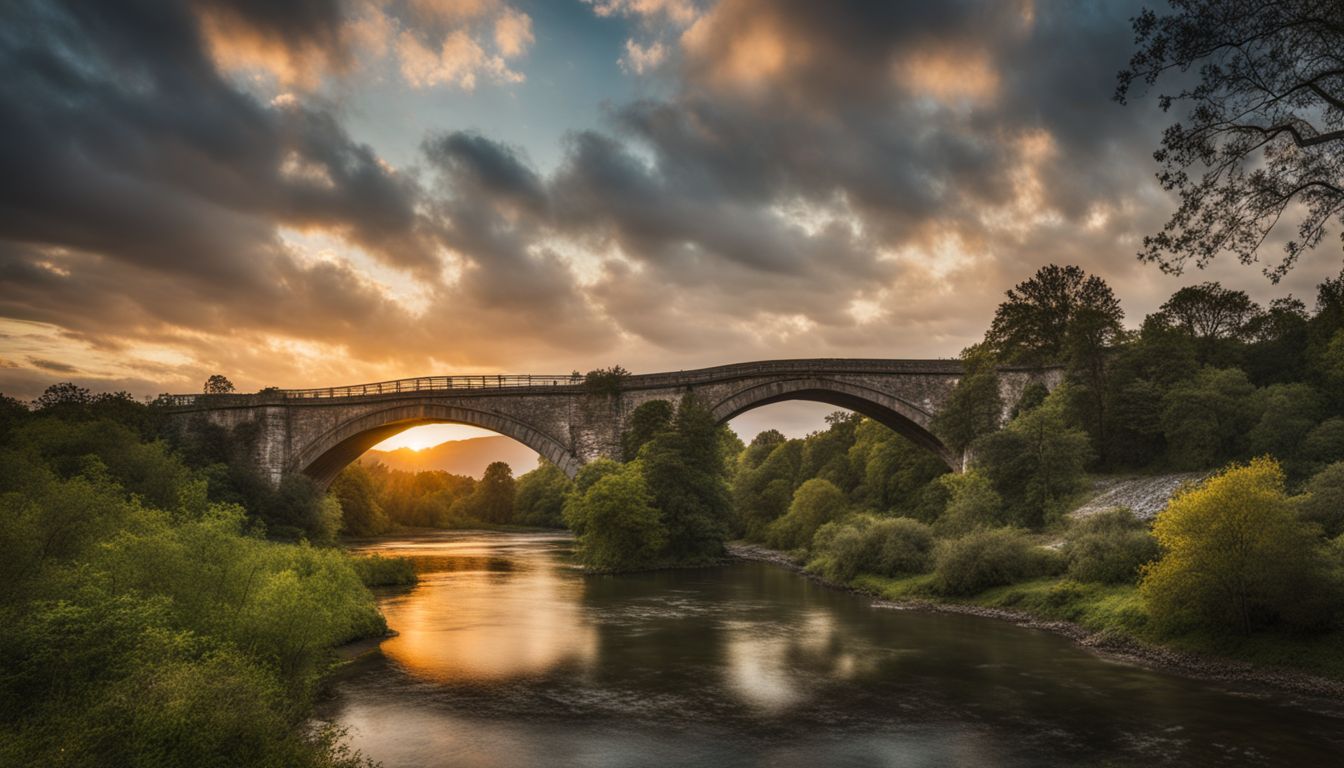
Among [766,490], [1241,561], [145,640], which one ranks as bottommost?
[1241,561]

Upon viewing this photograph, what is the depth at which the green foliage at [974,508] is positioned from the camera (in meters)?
40.1

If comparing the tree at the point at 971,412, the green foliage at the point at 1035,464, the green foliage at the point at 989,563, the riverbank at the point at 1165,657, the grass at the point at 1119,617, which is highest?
the tree at the point at 971,412

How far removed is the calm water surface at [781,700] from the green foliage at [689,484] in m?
20.6

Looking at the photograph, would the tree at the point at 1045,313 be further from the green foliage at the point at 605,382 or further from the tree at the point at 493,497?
the tree at the point at 493,497

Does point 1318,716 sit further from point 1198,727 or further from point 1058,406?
point 1058,406

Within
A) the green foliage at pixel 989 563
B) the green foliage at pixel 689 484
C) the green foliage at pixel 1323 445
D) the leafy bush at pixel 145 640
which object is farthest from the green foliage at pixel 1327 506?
the green foliage at pixel 689 484

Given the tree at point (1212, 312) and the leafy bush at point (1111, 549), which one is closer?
the leafy bush at point (1111, 549)

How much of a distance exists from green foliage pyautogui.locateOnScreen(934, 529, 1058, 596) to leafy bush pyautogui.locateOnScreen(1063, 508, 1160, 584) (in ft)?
5.26

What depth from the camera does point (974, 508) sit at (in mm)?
40344

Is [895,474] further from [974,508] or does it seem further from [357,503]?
[357,503]

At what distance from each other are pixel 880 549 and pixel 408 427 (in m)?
39.1

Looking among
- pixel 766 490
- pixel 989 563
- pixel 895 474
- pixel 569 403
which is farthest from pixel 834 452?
pixel 989 563

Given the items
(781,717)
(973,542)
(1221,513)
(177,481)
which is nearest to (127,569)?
(781,717)

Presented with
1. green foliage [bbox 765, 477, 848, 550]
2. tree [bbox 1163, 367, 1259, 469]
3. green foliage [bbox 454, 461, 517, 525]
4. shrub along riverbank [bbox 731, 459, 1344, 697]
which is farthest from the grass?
green foliage [bbox 454, 461, 517, 525]
